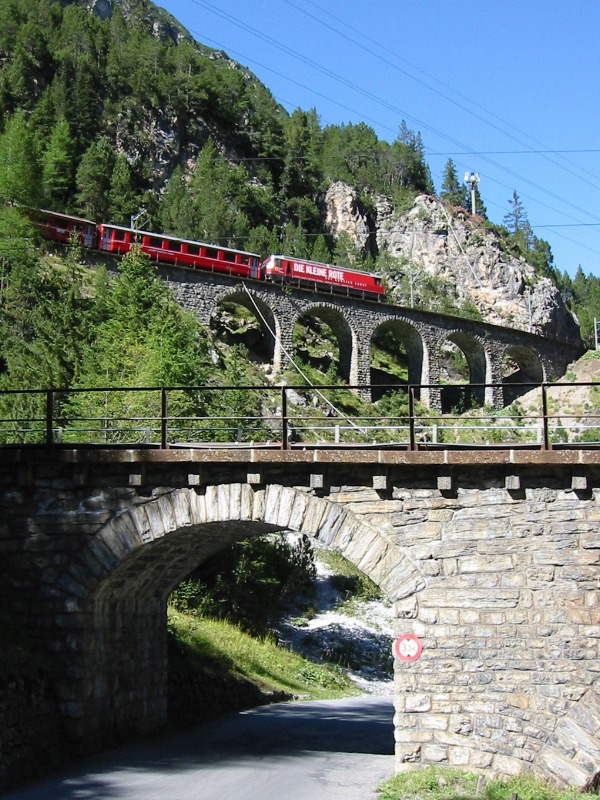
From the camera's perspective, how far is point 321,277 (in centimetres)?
5484

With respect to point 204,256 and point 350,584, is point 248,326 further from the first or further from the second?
point 350,584

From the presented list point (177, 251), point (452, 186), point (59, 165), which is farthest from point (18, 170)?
point (452, 186)

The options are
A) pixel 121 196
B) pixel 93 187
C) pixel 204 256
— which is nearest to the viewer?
pixel 204 256

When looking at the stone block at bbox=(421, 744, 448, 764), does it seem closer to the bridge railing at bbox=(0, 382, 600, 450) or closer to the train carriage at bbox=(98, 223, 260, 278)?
the bridge railing at bbox=(0, 382, 600, 450)

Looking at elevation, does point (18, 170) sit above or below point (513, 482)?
above

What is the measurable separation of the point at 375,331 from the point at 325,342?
757cm

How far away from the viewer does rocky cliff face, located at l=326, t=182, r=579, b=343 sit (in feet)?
253

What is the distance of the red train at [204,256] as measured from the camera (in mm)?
44750

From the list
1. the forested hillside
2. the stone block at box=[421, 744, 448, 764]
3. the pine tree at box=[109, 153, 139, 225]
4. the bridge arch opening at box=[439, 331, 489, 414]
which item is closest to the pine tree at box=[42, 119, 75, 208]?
the forested hillside

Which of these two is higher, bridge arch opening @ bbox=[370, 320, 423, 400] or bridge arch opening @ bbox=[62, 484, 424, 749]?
bridge arch opening @ bbox=[370, 320, 423, 400]

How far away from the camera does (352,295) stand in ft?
192

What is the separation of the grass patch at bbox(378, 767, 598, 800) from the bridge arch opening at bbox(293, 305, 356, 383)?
1679 inches

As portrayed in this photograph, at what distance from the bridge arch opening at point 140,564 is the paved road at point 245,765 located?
2.59 feet

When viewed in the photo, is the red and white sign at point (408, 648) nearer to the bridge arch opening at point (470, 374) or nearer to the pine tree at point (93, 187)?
the bridge arch opening at point (470, 374)
